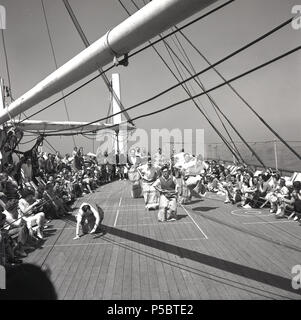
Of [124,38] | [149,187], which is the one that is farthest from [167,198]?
[124,38]

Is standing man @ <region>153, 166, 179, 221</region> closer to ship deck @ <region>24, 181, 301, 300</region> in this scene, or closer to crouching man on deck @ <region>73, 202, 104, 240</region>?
ship deck @ <region>24, 181, 301, 300</region>

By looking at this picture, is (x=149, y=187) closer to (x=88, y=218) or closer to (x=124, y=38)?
(x=88, y=218)

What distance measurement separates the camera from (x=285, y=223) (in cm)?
905

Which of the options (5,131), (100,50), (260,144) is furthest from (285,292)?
(260,144)

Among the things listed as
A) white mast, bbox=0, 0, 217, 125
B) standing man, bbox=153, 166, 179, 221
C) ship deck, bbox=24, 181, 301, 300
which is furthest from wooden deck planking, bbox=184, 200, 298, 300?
white mast, bbox=0, 0, 217, 125

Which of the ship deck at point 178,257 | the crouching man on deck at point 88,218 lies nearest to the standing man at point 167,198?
the ship deck at point 178,257

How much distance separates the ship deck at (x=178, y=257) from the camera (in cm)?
518

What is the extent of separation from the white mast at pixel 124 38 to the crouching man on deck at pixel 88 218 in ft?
11.4

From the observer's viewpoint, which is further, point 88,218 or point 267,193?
point 267,193

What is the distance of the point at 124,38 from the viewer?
4211 mm

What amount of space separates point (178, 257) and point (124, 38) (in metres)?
4.25

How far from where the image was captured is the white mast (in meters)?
3.62

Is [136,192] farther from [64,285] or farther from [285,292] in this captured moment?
[285,292]
